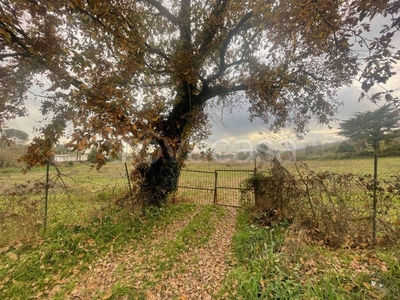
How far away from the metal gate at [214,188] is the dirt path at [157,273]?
366 centimetres

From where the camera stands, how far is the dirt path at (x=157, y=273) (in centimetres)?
319

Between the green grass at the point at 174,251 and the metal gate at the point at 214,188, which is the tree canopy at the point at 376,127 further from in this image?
the green grass at the point at 174,251

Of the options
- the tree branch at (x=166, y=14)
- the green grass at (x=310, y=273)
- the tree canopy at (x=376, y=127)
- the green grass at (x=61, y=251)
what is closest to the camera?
the green grass at (x=310, y=273)

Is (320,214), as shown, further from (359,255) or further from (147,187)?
(147,187)

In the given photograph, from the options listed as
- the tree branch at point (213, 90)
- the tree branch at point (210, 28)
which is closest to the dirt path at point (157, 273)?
the tree branch at point (213, 90)

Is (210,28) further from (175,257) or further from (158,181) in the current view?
(175,257)

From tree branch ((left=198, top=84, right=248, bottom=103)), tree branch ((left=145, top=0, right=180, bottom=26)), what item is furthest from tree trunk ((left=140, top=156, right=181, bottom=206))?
tree branch ((left=145, top=0, right=180, bottom=26))

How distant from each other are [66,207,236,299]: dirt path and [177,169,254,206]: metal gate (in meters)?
3.66

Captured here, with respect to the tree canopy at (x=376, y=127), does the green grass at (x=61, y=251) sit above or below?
below

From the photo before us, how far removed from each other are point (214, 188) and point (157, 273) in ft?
17.4

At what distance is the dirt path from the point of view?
3186 mm

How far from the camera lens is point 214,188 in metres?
8.70

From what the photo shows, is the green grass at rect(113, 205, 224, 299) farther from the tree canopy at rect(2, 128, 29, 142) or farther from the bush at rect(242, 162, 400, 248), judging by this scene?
the tree canopy at rect(2, 128, 29, 142)

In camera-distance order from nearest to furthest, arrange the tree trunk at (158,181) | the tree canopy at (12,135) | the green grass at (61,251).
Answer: the green grass at (61,251)
the tree canopy at (12,135)
the tree trunk at (158,181)
